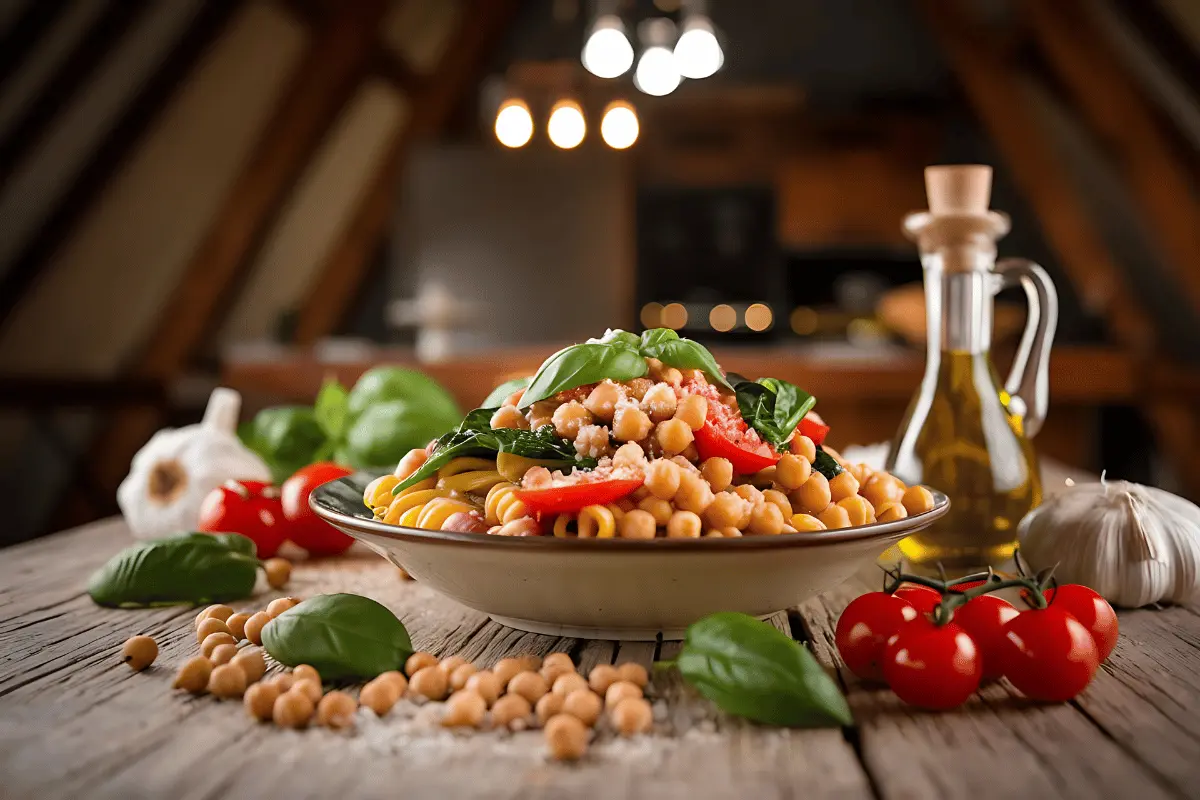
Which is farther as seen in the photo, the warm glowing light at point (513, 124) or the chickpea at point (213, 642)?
the warm glowing light at point (513, 124)

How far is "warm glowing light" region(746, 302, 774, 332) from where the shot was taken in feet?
21.5

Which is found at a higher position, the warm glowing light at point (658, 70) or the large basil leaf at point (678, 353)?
the warm glowing light at point (658, 70)

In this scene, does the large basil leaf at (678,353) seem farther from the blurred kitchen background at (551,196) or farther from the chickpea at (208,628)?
the blurred kitchen background at (551,196)

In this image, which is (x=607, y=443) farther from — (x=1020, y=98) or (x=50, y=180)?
(x=1020, y=98)

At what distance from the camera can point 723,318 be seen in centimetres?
657

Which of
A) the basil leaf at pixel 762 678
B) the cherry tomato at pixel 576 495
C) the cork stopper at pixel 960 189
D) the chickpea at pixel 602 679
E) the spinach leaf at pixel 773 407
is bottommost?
the chickpea at pixel 602 679

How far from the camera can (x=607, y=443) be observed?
0.83 m

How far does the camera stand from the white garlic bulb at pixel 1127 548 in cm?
101

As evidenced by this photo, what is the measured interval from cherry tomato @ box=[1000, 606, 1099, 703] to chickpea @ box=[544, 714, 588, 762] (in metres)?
0.31

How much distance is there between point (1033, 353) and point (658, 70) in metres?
3.16

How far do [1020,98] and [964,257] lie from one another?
15.2ft

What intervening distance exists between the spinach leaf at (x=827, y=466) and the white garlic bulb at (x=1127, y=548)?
246 mm

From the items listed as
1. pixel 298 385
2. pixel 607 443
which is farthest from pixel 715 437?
pixel 298 385

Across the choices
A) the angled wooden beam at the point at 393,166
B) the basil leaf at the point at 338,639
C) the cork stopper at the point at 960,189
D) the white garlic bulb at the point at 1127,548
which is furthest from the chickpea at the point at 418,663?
the angled wooden beam at the point at 393,166
